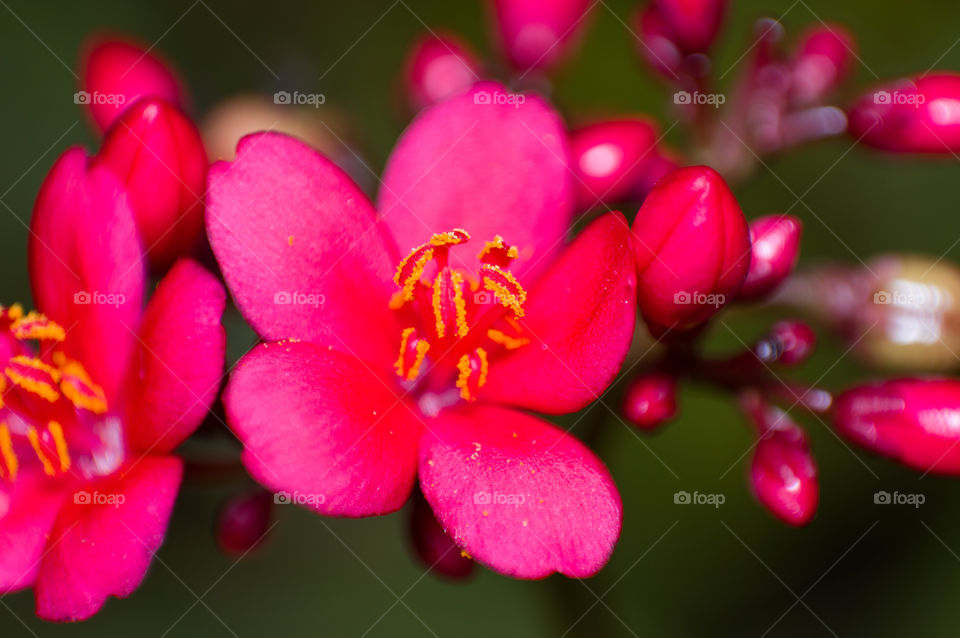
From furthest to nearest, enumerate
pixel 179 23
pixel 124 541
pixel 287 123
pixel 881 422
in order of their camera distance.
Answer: pixel 179 23 → pixel 287 123 → pixel 881 422 → pixel 124 541

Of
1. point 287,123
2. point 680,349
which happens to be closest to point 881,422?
point 680,349

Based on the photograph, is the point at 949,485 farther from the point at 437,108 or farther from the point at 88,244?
the point at 88,244

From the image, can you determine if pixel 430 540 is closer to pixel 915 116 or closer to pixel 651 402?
pixel 651 402

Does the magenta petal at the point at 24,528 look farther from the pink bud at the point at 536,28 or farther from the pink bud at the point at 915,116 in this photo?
Result: the pink bud at the point at 915,116

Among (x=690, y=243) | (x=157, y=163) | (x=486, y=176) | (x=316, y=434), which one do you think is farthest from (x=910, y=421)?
(x=157, y=163)

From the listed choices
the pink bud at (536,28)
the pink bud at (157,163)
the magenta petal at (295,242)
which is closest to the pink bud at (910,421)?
the magenta petal at (295,242)

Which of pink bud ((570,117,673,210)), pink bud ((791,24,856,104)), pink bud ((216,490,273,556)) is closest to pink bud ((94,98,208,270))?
pink bud ((216,490,273,556))
